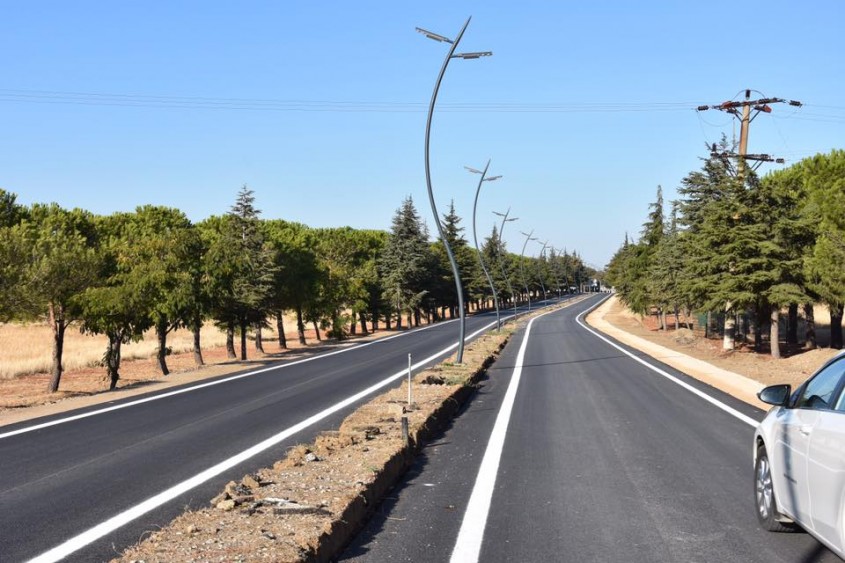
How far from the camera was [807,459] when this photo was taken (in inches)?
215

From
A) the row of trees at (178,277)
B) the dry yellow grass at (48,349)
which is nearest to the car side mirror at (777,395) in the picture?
the row of trees at (178,277)

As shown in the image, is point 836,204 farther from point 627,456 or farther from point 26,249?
point 26,249

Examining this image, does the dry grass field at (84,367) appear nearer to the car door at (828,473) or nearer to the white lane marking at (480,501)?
the white lane marking at (480,501)

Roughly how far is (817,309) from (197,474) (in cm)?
7919

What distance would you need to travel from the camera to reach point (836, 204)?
1444 inches

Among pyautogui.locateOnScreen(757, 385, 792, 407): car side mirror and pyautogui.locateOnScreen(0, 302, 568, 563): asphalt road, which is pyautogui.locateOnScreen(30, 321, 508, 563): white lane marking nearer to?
pyautogui.locateOnScreen(0, 302, 568, 563): asphalt road

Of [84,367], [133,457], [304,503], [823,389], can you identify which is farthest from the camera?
[84,367]

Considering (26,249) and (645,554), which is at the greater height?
(26,249)

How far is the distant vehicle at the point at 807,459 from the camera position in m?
4.94

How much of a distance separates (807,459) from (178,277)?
30.1 meters

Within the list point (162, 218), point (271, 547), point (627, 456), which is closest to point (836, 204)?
point (627, 456)

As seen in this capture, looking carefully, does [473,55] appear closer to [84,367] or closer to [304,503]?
[304,503]

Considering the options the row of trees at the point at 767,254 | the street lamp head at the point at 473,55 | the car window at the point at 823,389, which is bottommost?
the car window at the point at 823,389

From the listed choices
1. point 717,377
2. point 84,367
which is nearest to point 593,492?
point 717,377
